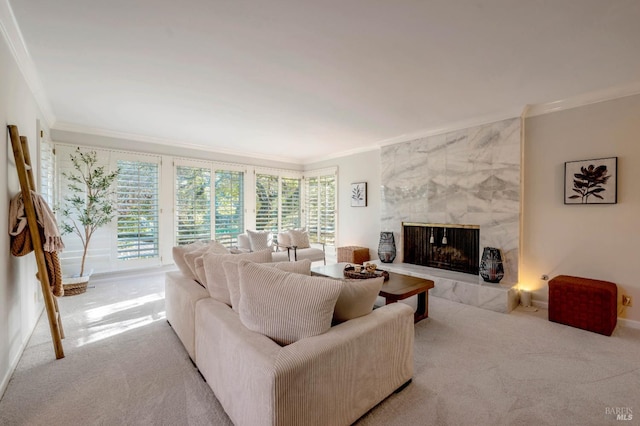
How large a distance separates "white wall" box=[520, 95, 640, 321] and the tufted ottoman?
102 inches

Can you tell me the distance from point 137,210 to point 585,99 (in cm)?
659

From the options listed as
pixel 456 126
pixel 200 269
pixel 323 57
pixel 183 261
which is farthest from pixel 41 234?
pixel 456 126

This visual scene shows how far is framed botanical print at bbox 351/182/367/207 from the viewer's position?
5.71m

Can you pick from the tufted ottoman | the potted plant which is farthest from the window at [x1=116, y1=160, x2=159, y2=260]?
the tufted ottoman

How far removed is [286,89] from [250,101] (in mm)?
575

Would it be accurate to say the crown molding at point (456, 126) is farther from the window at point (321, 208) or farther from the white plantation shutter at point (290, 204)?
the white plantation shutter at point (290, 204)

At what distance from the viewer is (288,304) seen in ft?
4.73

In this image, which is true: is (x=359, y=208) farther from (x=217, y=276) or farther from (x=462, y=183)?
(x=217, y=276)

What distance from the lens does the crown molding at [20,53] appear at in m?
1.87

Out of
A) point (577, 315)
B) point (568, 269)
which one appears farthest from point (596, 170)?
point (577, 315)

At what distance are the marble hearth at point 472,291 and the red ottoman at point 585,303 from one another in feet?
1.44

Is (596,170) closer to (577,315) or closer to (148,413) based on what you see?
(577,315)

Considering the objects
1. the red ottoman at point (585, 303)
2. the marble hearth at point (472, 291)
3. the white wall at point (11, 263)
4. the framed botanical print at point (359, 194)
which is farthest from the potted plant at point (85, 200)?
the red ottoman at point (585, 303)

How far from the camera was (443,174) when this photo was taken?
4.35 meters
